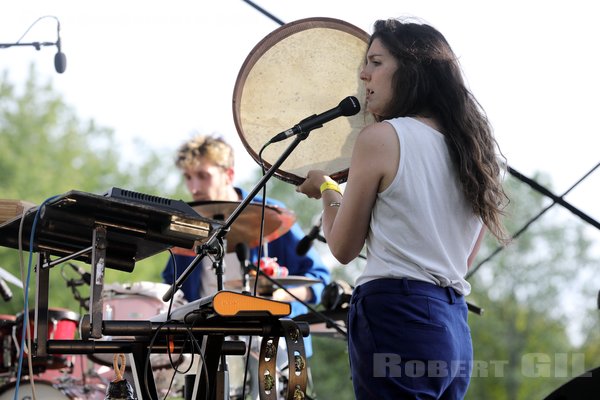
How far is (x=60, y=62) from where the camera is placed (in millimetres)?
5051

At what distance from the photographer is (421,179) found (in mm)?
2627

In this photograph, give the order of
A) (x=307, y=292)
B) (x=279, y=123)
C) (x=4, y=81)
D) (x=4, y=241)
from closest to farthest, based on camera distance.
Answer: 1. (x=4, y=241)
2. (x=279, y=123)
3. (x=307, y=292)
4. (x=4, y=81)

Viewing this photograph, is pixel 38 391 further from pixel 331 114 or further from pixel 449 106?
pixel 449 106

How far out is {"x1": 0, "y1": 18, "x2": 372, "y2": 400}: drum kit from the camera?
2631mm

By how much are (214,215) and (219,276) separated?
1.91 m

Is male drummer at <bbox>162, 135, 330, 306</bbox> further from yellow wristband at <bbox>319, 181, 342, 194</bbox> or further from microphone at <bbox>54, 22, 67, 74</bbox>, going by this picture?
yellow wristband at <bbox>319, 181, 342, 194</bbox>

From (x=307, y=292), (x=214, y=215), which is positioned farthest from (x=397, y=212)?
(x=307, y=292)

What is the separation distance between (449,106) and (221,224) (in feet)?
2.62

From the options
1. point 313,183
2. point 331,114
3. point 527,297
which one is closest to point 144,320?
point 313,183

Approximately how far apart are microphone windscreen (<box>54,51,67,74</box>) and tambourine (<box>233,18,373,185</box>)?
2.03 m

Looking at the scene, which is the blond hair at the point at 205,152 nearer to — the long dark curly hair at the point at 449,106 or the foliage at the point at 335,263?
the long dark curly hair at the point at 449,106

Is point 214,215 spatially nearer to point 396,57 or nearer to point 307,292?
point 307,292

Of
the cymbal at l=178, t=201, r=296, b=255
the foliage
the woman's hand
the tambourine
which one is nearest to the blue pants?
the woman's hand

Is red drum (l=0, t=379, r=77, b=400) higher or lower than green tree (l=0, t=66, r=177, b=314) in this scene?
lower
